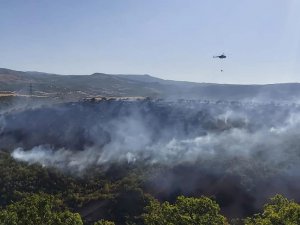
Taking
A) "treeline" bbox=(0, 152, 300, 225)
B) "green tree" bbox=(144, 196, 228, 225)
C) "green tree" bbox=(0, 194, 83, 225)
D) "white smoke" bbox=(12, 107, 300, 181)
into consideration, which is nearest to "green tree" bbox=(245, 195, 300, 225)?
"treeline" bbox=(0, 152, 300, 225)

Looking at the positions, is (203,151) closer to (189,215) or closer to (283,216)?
(189,215)

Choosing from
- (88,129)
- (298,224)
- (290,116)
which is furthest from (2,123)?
(298,224)

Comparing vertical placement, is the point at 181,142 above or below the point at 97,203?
above

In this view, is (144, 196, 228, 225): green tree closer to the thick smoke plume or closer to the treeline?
the treeline

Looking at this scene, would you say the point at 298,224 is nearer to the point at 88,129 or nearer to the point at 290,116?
the point at 88,129

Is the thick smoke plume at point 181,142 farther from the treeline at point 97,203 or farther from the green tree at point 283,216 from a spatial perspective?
the green tree at point 283,216

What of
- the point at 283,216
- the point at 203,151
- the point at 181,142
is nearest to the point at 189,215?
the point at 283,216

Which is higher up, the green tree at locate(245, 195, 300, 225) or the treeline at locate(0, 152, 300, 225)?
the green tree at locate(245, 195, 300, 225)
